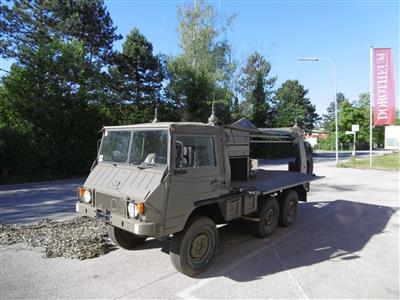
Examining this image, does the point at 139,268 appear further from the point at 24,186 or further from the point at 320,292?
the point at 24,186

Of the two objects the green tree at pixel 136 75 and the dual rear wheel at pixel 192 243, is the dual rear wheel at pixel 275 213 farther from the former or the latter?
the green tree at pixel 136 75

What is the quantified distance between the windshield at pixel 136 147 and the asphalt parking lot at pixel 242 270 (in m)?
1.69

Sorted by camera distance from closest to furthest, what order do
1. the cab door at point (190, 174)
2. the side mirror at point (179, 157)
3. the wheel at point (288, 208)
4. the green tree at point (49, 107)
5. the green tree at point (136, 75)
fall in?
1. the cab door at point (190, 174)
2. the side mirror at point (179, 157)
3. the wheel at point (288, 208)
4. the green tree at point (49, 107)
5. the green tree at point (136, 75)

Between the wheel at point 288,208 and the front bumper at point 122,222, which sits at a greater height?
the front bumper at point 122,222

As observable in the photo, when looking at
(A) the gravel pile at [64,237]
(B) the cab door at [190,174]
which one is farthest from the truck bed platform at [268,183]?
(A) the gravel pile at [64,237]

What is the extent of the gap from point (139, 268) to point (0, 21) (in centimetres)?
2090

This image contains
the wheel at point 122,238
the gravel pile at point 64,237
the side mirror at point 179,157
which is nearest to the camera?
the side mirror at point 179,157

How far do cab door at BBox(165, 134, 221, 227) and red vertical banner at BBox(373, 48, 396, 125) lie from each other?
20.7 meters

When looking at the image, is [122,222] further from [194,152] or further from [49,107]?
[49,107]

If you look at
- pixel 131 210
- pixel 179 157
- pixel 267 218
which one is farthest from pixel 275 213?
pixel 131 210

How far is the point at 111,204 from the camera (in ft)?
15.1

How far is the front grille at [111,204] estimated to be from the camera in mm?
4383

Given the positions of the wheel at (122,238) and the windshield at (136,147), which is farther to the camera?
the wheel at (122,238)

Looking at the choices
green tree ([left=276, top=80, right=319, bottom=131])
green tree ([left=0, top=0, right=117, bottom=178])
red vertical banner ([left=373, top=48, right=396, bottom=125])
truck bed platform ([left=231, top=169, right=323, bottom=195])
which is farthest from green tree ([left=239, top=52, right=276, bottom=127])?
truck bed platform ([left=231, top=169, right=323, bottom=195])
